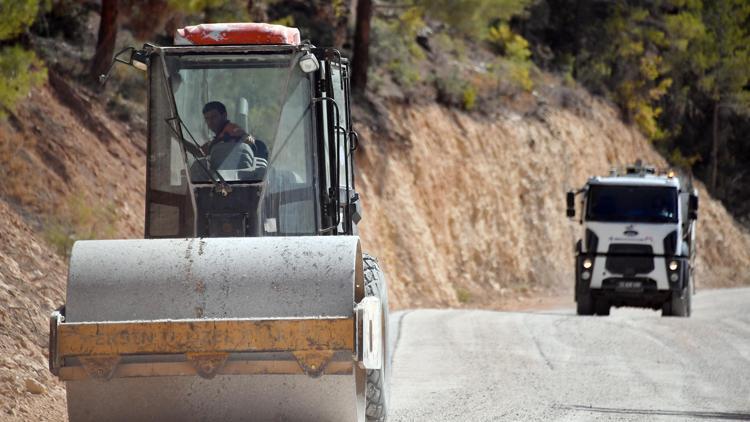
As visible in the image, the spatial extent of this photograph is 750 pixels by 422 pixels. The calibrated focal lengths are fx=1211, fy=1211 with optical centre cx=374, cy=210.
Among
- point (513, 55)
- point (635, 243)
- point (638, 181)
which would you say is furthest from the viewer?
point (513, 55)

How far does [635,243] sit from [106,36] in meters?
11.6

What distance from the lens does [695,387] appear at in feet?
46.6

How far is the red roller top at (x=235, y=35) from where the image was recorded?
10.0 metres

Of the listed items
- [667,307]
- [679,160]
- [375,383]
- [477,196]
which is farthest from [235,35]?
[679,160]

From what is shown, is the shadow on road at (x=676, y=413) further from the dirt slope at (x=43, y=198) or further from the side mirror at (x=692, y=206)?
the side mirror at (x=692, y=206)

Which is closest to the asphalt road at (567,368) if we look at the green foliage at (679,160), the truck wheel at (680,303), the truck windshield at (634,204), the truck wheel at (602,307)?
the truck wheel at (680,303)

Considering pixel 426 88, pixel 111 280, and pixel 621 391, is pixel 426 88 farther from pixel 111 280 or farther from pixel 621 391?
pixel 111 280

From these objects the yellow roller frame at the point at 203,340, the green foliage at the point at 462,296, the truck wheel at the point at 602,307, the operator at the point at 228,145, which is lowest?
the green foliage at the point at 462,296

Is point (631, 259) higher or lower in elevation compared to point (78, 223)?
lower

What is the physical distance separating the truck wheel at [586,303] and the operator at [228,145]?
17.1 meters

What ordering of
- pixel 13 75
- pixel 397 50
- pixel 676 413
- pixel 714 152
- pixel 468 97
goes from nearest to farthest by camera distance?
pixel 676 413 → pixel 13 75 → pixel 397 50 → pixel 468 97 → pixel 714 152

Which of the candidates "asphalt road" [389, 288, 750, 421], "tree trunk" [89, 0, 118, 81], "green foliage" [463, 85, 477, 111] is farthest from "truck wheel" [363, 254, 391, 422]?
"green foliage" [463, 85, 477, 111]

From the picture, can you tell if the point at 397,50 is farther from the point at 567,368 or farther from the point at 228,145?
the point at 228,145

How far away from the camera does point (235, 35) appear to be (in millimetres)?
10117
